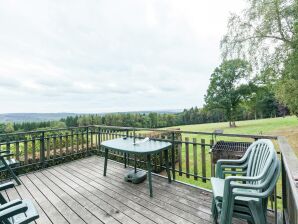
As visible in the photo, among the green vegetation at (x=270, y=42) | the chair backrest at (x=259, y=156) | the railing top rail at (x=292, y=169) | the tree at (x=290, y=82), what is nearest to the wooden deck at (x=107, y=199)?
the chair backrest at (x=259, y=156)

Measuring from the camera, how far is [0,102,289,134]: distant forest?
1884 centimetres

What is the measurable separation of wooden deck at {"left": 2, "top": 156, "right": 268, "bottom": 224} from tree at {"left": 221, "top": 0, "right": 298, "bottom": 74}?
8.05 meters

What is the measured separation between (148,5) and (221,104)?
23139mm

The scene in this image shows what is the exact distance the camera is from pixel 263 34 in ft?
28.4

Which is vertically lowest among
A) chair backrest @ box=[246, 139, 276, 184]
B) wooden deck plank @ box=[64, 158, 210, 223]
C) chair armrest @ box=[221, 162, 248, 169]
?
wooden deck plank @ box=[64, 158, 210, 223]

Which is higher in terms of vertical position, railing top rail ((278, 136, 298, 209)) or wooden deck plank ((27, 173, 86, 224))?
railing top rail ((278, 136, 298, 209))

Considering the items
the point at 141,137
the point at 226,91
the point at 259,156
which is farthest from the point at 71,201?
the point at 226,91

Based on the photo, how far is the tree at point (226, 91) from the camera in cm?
2662

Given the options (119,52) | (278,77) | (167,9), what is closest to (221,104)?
(278,77)

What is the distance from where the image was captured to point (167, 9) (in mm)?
6707

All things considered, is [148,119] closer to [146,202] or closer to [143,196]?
[143,196]

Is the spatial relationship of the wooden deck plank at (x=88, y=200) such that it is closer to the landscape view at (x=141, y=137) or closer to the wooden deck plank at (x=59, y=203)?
the landscape view at (x=141, y=137)

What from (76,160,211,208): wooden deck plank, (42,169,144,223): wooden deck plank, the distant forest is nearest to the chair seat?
(76,160,211,208): wooden deck plank

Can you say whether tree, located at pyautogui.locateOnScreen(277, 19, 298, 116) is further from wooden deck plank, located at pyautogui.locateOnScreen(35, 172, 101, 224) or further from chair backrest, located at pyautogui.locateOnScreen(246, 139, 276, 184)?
wooden deck plank, located at pyautogui.locateOnScreen(35, 172, 101, 224)
